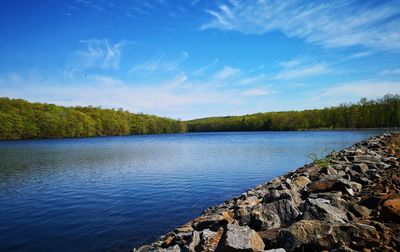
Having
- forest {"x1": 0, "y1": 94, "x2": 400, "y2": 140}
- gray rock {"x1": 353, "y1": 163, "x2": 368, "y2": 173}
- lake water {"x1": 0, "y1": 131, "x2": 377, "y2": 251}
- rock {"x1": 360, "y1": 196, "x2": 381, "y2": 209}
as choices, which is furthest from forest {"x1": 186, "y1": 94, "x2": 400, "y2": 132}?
rock {"x1": 360, "y1": 196, "x2": 381, "y2": 209}

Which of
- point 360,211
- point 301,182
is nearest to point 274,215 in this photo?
point 360,211

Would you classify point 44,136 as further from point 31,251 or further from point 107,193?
point 31,251

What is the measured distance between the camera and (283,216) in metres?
8.73

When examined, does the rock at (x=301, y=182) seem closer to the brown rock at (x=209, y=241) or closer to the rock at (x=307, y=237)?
the brown rock at (x=209, y=241)

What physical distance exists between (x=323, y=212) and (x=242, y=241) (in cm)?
248

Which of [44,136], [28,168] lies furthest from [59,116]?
[28,168]

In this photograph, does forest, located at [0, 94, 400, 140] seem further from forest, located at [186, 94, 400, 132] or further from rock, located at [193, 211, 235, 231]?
rock, located at [193, 211, 235, 231]

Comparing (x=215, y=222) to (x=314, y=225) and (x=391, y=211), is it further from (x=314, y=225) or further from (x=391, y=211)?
(x=391, y=211)

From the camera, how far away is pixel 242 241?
6.62 metres

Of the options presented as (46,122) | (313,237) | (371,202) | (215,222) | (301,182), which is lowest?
(215,222)

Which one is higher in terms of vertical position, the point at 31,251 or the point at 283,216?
the point at 283,216

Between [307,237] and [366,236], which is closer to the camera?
[366,236]

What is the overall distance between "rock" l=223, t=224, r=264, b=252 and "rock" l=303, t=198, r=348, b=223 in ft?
5.71

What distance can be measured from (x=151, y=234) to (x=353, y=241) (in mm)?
8582
